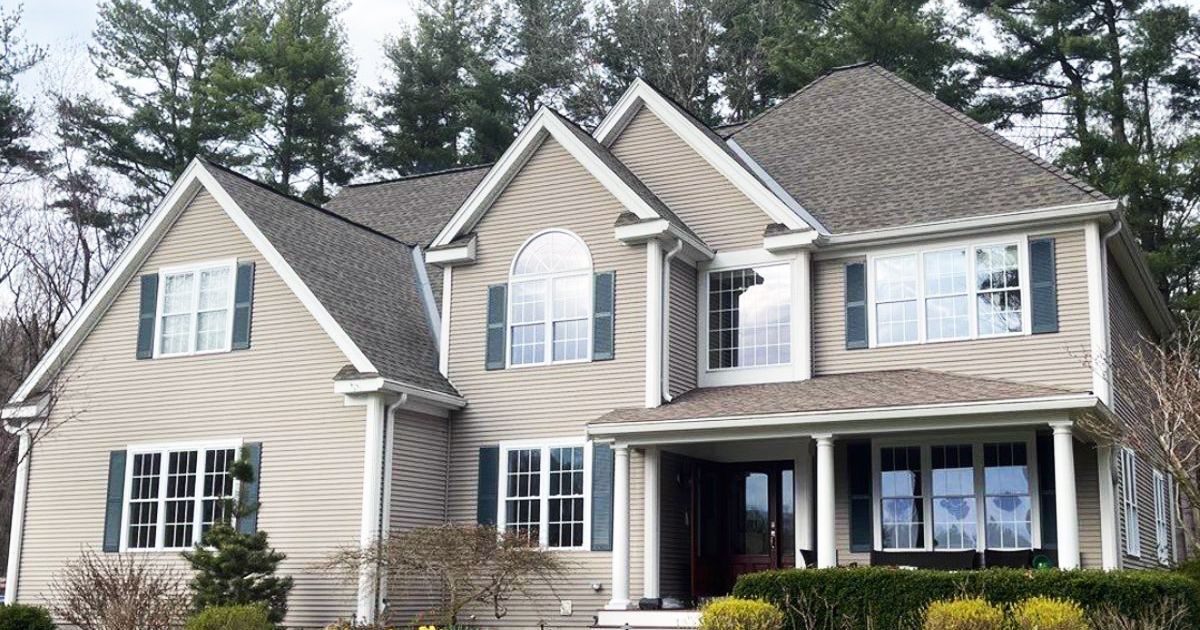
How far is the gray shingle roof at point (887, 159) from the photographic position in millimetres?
18406

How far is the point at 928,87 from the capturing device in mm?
34688

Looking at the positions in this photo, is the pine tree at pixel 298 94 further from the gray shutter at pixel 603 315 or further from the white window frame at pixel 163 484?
the gray shutter at pixel 603 315

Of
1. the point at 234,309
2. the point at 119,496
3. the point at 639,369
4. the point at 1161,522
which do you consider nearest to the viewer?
the point at 639,369

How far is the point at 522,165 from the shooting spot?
20.5 m

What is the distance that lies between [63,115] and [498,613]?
24161 mm

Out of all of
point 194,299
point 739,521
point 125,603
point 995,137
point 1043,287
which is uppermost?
point 995,137

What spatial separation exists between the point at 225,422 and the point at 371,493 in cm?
324

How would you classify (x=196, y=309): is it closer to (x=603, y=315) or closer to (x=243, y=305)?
(x=243, y=305)

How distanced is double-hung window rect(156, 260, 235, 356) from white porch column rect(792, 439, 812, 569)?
30.6 feet

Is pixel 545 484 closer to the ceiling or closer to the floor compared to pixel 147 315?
closer to the floor

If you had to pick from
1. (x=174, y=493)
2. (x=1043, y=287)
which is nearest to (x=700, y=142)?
(x=1043, y=287)

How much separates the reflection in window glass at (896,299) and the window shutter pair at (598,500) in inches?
173

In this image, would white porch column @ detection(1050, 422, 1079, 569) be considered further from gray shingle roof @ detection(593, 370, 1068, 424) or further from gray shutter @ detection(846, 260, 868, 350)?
gray shutter @ detection(846, 260, 868, 350)

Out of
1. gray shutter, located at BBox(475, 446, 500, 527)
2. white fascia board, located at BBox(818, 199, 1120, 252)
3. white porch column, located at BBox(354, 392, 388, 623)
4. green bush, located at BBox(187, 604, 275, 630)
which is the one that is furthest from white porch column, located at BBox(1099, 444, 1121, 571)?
green bush, located at BBox(187, 604, 275, 630)
